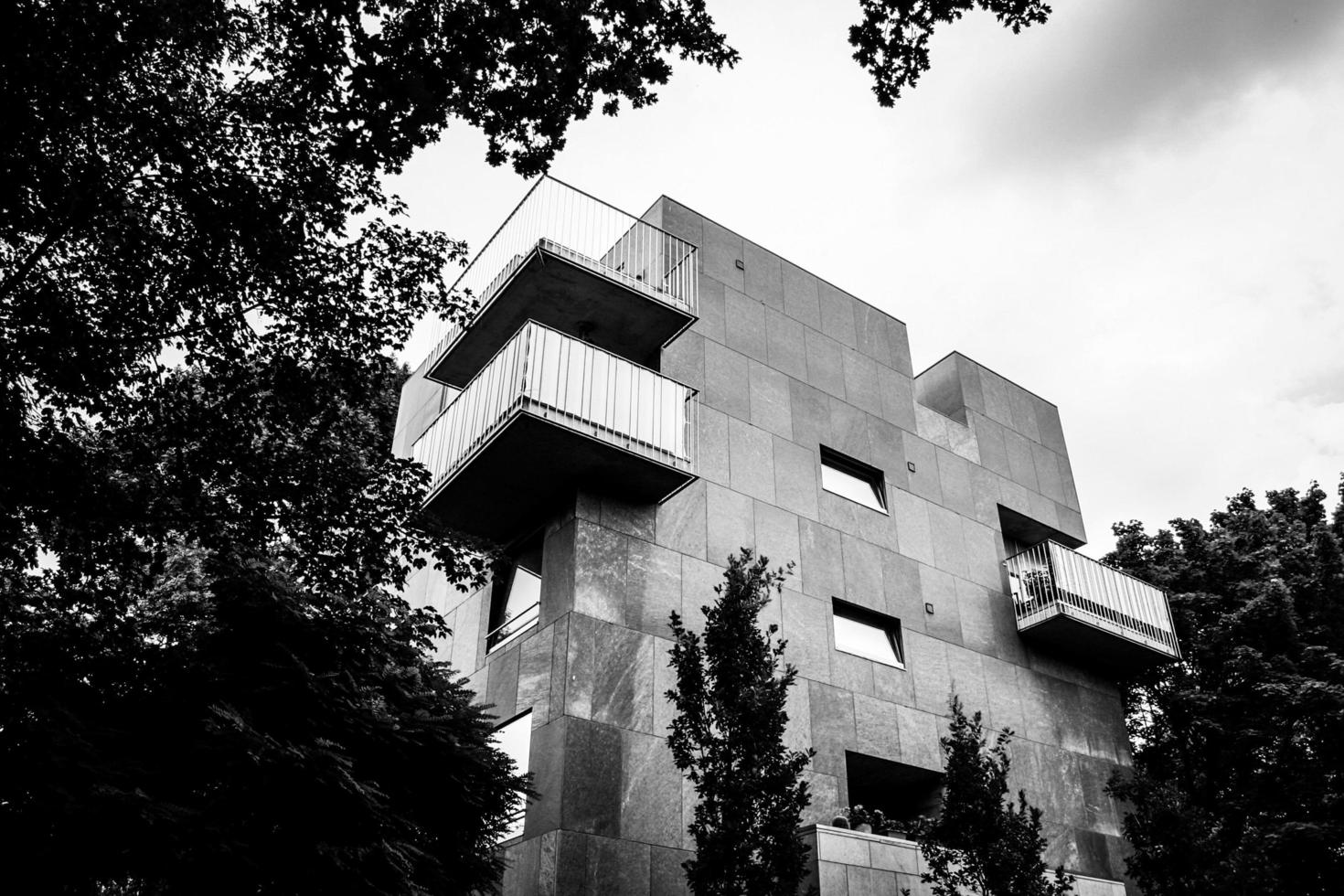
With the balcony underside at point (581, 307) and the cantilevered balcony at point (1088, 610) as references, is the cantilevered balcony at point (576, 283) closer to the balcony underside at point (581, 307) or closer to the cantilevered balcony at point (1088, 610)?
the balcony underside at point (581, 307)

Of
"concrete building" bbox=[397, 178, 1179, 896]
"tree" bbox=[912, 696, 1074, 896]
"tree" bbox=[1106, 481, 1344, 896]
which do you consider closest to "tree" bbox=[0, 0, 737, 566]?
"concrete building" bbox=[397, 178, 1179, 896]

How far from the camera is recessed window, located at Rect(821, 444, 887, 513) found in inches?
752

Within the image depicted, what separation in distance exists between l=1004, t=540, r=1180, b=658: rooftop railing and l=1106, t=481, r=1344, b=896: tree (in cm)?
272

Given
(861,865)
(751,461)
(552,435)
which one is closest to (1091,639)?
(751,461)

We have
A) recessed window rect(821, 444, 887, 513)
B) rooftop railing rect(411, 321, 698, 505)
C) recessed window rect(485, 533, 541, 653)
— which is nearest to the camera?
rooftop railing rect(411, 321, 698, 505)

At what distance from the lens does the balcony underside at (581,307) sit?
16.6 m

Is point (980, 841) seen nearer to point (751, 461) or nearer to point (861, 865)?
point (861, 865)

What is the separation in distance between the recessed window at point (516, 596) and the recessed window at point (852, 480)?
5738 millimetres

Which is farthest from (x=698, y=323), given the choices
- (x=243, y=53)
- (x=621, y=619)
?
(x=243, y=53)

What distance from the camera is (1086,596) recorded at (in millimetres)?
20031

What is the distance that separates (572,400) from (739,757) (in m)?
5.84

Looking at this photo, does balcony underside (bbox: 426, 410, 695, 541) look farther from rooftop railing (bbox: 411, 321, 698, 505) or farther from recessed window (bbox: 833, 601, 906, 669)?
recessed window (bbox: 833, 601, 906, 669)

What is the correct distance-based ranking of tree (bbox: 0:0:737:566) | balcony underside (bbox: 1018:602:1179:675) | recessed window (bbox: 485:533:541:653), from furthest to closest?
1. balcony underside (bbox: 1018:602:1179:675)
2. recessed window (bbox: 485:533:541:653)
3. tree (bbox: 0:0:737:566)

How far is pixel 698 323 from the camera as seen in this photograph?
1853cm
